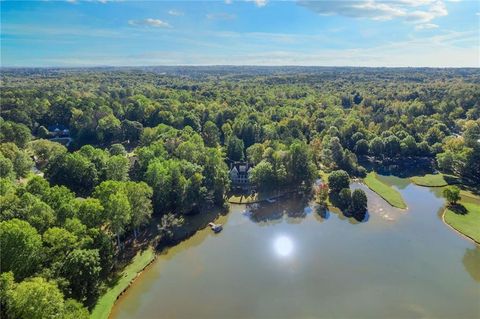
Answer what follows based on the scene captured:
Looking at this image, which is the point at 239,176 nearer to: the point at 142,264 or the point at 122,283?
the point at 142,264

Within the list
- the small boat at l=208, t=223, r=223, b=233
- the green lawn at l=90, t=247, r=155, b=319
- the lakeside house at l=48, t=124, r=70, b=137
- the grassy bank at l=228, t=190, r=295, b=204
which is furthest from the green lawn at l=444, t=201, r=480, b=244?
the lakeside house at l=48, t=124, r=70, b=137

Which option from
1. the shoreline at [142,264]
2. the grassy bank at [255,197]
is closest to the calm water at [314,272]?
the shoreline at [142,264]

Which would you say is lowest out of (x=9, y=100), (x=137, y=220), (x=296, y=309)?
(x=296, y=309)

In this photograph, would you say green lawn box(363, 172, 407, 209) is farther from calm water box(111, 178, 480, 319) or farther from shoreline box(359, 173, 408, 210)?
calm water box(111, 178, 480, 319)

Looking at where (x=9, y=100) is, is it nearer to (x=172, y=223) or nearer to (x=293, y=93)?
(x=172, y=223)

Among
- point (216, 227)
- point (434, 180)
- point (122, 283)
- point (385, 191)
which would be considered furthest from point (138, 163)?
point (434, 180)

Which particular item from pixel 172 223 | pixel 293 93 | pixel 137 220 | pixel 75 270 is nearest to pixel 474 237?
pixel 172 223
